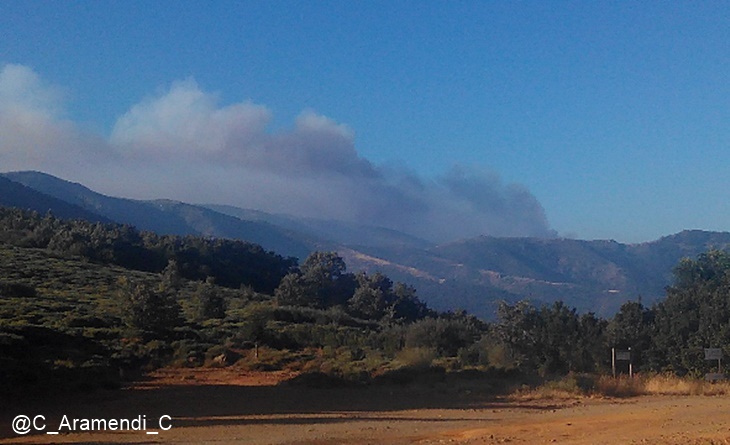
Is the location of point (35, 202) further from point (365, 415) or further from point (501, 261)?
point (365, 415)

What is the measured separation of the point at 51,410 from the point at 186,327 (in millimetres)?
16794

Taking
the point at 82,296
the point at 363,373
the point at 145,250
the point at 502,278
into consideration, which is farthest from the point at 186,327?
the point at 502,278

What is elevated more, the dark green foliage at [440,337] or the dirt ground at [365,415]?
the dark green foliage at [440,337]

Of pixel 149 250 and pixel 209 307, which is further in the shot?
pixel 149 250

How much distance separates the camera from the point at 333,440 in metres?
13.4

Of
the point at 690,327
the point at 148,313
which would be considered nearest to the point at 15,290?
the point at 148,313

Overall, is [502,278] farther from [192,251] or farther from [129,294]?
[129,294]

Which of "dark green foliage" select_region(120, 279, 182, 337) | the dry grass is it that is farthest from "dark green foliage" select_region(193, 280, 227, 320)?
the dry grass

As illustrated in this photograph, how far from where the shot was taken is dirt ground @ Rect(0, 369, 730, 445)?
13.6 meters

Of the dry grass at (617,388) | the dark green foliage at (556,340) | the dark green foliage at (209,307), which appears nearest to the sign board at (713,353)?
the dry grass at (617,388)

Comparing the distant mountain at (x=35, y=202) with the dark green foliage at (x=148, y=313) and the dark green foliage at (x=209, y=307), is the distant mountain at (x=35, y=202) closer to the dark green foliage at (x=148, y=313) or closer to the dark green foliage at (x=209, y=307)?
the dark green foliage at (x=209, y=307)

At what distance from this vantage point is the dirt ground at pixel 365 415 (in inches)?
535

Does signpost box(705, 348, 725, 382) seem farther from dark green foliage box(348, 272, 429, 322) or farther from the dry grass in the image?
dark green foliage box(348, 272, 429, 322)

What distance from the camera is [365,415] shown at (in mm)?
17453
